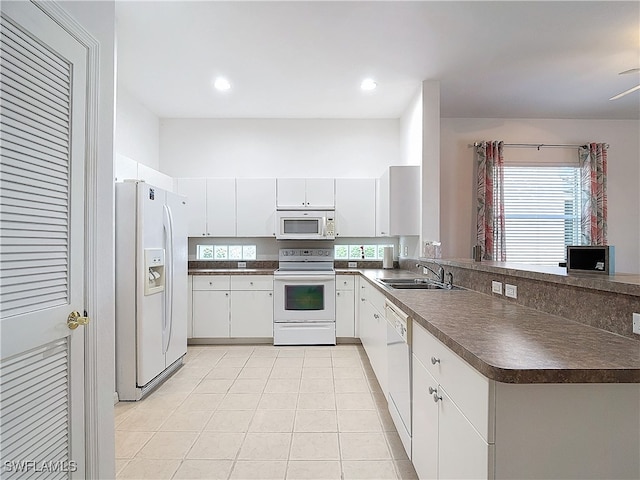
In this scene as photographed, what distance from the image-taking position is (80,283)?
4.75 ft

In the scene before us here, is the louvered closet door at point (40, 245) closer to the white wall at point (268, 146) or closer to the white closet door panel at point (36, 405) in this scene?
the white closet door panel at point (36, 405)

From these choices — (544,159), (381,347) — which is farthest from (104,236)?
(544,159)

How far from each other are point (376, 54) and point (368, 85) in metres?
0.61

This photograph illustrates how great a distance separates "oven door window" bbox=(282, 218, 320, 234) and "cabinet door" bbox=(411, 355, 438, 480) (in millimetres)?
2772

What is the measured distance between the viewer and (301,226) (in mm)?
4293

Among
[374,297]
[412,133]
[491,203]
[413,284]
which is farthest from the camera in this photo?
[491,203]

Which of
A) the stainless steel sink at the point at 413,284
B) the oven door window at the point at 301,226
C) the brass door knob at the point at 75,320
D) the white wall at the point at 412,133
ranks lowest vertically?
the stainless steel sink at the point at 413,284

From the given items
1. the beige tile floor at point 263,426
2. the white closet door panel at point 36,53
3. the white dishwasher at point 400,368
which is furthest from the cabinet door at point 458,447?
the white closet door panel at point 36,53

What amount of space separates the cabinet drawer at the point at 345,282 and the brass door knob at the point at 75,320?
3.00m

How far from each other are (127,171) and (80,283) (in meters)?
2.08

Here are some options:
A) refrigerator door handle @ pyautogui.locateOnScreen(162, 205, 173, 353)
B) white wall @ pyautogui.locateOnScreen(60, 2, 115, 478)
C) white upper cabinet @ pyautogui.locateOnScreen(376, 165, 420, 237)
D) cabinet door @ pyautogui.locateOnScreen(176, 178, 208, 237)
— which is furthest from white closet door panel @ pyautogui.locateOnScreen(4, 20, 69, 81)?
cabinet door @ pyautogui.locateOnScreen(176, 178, 208, 237)

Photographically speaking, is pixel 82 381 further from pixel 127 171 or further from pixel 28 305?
pixel 127 171

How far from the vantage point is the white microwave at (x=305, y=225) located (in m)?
4.27

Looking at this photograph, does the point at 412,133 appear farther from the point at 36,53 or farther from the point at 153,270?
the point at 36,53
